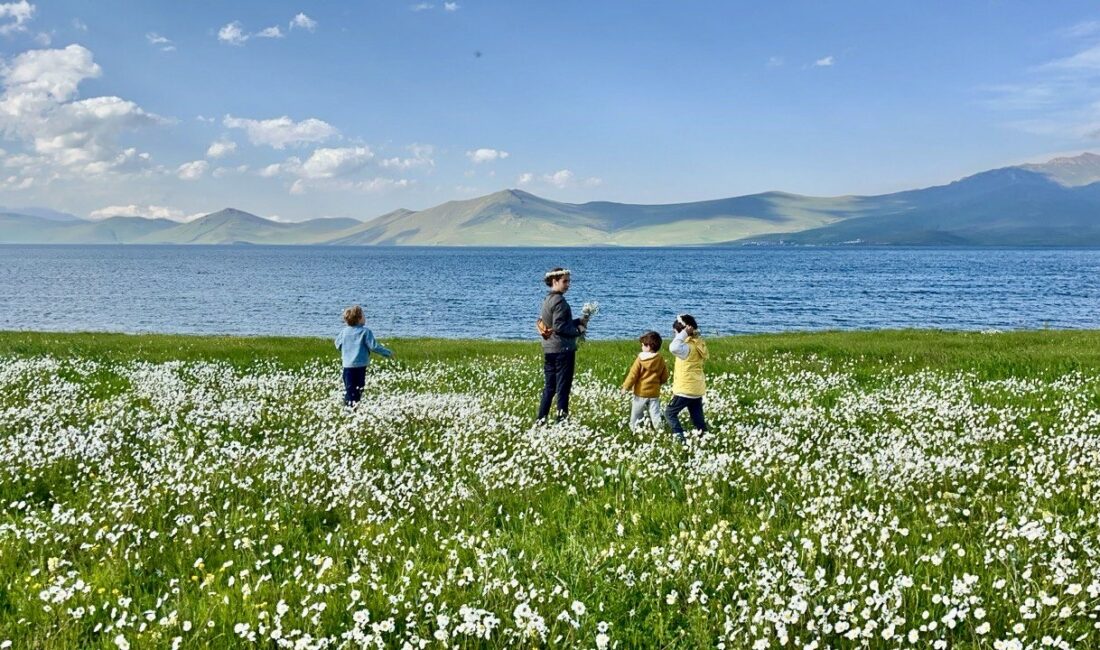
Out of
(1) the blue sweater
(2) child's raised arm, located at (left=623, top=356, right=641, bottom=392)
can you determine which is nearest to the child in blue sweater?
(1) the blue sweater

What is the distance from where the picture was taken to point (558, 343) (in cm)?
1277

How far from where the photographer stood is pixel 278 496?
26.8 feet

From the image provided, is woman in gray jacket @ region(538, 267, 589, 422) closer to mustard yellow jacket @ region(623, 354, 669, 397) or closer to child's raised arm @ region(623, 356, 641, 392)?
child's raised arm @ region(623, 356, 641, 392)

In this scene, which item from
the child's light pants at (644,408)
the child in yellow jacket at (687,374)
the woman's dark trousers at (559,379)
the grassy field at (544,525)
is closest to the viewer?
the grassy field at (544,525)

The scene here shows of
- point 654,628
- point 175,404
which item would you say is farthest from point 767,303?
point 654,628

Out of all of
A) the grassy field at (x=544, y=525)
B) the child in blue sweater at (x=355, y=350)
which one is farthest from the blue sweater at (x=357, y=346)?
the grassy field at (x=544, y=525)

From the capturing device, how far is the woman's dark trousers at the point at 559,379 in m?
12.8

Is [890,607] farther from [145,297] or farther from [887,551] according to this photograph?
[145,297]

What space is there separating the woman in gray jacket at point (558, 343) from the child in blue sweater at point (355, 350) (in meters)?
3.92

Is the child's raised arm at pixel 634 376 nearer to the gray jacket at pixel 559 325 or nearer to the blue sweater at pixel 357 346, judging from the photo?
the gray jacket at pixel 559 325

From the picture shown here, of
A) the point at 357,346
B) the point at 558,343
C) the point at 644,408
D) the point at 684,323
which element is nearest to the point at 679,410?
the point at 644,408

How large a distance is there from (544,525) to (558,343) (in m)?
5.86

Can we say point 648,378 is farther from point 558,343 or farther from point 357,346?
point 357,346

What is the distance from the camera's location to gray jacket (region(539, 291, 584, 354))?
12.6 metres
